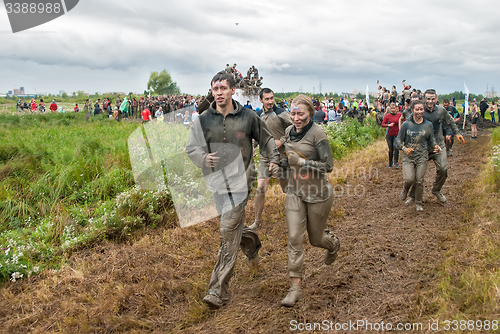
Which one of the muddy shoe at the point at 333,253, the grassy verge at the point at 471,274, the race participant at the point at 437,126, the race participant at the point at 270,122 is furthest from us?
the race participant at the point at 437,126

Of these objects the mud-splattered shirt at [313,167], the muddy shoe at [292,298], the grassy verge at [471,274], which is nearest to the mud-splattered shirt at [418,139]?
the grassy verge at [471,274]

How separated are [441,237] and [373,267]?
1.59m

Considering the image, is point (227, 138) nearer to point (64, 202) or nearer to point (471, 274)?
point (471, 274)

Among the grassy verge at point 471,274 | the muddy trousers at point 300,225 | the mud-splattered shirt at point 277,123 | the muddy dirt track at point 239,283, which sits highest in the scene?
the mud-splattered shirt at point 277,123

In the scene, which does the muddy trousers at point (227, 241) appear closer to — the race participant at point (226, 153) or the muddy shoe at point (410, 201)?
the race participant at point (226, 153)

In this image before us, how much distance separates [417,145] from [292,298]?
14.8 ft

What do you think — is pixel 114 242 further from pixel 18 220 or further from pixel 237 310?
pixel 237 310

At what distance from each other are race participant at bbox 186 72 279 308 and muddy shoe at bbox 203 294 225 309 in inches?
3.4

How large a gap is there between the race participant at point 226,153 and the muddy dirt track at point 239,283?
0.52m

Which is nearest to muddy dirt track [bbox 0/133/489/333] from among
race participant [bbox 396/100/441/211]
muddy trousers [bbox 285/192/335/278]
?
muddy trousers [bbox 285/192/335/278]

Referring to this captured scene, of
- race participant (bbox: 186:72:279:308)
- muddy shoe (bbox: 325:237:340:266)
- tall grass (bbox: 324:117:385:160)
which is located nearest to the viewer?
race participant (bbox: 186:72:279:308)

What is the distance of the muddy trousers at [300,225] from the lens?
4.01 meters

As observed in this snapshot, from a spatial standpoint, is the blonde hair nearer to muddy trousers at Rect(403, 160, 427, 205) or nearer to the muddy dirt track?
the muddy dirt track

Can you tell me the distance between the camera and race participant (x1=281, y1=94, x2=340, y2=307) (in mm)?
3998
